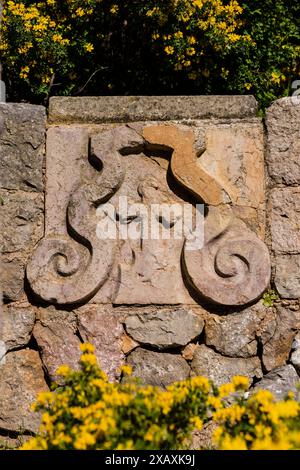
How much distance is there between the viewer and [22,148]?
140 inches

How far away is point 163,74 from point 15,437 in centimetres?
310

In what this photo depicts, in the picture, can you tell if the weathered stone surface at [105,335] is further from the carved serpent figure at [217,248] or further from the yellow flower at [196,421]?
the yellow flower at [196,421]

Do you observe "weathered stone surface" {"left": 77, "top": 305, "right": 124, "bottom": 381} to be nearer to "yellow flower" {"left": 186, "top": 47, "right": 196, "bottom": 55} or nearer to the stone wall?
the stone wall

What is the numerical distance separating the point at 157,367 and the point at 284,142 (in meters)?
1.20

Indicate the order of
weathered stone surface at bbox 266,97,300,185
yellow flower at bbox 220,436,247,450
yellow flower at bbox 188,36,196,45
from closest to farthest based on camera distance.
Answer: yellow flower at bbox 220,436,247,450 < weathered stone surface at bbox 266,97,300,185 < yellow flower at bbox 188,36,196,45

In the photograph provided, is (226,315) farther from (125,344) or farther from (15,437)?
(15,437)

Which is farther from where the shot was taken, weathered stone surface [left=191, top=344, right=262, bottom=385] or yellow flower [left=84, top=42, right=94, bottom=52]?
yellow flower [left=84, top=42, right=94, bottom=52]

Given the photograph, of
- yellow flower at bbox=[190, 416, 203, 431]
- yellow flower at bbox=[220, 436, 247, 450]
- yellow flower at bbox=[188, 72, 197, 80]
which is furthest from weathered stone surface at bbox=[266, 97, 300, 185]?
yellow flower at bbox=[188, 72, 197, 80]

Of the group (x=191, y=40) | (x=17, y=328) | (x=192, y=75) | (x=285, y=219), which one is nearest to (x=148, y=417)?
(x=17, y=328)

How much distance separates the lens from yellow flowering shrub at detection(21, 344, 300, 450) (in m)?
2.06

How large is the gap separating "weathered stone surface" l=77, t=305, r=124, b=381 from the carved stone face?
0.26 feet

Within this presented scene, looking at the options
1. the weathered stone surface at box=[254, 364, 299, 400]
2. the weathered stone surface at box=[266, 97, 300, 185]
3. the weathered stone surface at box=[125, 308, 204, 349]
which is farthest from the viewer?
the weathered stone surface at box=[266, 97, 300, 185]

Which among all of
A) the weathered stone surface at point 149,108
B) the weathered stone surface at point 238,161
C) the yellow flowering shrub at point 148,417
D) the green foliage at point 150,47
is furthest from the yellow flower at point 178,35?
the yellow flowering shrub at point 148,417

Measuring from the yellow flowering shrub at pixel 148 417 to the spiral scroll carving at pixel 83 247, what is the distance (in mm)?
1093
